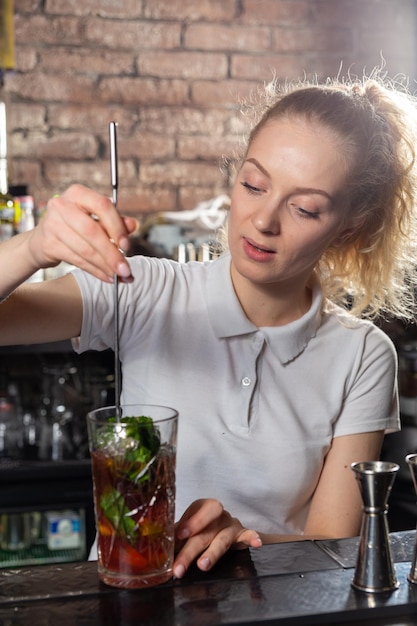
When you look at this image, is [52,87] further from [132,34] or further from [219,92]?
[219,92]

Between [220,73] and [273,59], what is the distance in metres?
0.20

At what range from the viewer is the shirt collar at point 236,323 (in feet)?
4.78

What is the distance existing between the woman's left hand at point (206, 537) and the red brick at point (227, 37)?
215 cm

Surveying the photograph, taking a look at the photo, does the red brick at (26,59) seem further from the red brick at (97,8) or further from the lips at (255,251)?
the lips at (255,251)

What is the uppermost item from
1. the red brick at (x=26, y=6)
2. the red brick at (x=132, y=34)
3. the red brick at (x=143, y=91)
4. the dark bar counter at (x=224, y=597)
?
the red brick at (x=26, y=6)

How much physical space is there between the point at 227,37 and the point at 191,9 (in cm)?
15

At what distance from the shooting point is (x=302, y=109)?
1.40 meters

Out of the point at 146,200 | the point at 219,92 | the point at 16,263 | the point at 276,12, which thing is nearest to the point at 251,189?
the point at 16,263

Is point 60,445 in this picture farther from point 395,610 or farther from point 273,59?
point 395,610

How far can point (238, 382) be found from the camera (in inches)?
57.0

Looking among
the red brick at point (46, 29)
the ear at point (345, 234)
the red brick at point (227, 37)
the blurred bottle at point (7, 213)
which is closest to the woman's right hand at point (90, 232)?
the ear at point (345, 234)

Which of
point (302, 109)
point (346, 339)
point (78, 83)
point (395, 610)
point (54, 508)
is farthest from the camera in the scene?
point (78, 83)

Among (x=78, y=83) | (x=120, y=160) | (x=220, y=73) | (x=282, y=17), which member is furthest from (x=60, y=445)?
(x=282, y=17)

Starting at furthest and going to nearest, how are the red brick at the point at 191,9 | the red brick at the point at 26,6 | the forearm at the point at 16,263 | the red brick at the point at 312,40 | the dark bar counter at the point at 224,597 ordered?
1. the red brick at the point at 312,40
2. the red brick at the point at 191,9
3. the red brick at the point at 26,6
4. the forearm at the point at 16,263
5. the dark bar counter at the point at 224,597
